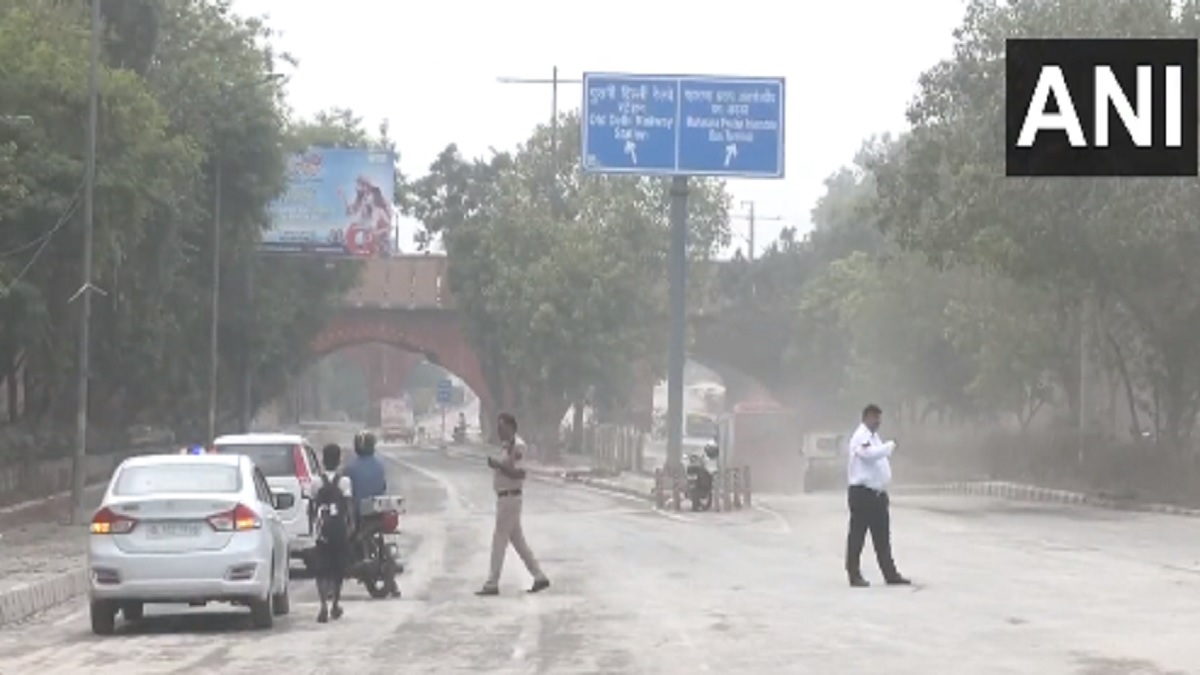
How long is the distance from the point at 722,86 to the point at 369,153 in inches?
1120

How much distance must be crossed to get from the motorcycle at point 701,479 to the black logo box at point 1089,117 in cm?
929

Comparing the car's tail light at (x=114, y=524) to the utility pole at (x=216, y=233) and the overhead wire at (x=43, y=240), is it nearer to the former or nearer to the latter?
the overhead wire at (x=43, y=240)

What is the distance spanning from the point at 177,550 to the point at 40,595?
16.5 ft

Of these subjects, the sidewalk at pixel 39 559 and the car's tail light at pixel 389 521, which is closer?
the sidewalk at pixel 39 559

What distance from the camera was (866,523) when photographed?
931 inches

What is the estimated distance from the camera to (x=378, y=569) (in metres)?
23.3

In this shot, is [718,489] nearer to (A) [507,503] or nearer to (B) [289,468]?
(B) [289,468]

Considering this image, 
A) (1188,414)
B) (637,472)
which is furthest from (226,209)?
(1188,414)

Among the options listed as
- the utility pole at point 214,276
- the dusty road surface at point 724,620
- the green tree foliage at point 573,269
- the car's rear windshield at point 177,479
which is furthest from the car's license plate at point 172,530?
the green tree foliage at point 573,269

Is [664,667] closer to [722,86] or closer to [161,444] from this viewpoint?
[722,86]

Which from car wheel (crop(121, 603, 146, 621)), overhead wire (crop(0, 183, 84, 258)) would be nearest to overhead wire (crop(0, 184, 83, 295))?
overhead wire (crop(0, 183, 84, 258))

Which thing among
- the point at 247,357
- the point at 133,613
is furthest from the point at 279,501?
the point at 247,357

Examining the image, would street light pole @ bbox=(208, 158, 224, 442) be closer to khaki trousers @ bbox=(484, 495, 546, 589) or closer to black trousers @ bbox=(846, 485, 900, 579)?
khaki trousers @ bbox=(484, 495, 546, 589)

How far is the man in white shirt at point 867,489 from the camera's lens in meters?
23.6
